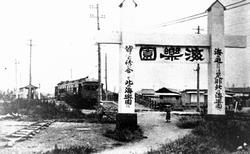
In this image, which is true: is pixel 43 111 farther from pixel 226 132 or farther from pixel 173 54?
pixel 226 132

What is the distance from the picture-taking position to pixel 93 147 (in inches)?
469

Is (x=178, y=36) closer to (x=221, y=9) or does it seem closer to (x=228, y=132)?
(x=221, y=9)

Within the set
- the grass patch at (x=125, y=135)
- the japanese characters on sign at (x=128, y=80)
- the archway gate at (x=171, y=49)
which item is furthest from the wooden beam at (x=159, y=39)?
the grass patch at (x=125, y=135)

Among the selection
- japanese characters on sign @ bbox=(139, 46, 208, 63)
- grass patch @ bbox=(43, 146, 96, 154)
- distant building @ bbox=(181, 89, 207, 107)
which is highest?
japanese characters on sign @ bbox=(139, 46, 208, 63)

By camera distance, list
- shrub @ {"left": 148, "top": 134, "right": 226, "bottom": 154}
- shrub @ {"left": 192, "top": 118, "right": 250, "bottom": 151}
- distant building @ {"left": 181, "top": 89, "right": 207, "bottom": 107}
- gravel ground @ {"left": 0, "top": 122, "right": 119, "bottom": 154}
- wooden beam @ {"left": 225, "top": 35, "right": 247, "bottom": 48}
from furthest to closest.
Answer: distant building @ {"left": 181, "top": 89, "right": 207, "bottom": 107} → wooden beam @ {"left": 225, "top": 35, "right": 247, "bottom": 48} → shrub @ {"left": 192, "top": 118, "right": 250, "bottom": 151} → gravel ground @ {"left": 0, "top": 122, "right": 119, "bottom": 154} → shrub @ {"left": 148, "top": 134, "right": 226, "bottom": 154}

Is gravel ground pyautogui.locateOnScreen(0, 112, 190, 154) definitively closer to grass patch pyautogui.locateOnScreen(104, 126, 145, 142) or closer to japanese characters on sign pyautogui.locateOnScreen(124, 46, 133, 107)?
grass patch pyautogui.locateOnScreen(104, 126, 145, 142)

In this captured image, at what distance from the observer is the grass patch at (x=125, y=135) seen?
13563 mm

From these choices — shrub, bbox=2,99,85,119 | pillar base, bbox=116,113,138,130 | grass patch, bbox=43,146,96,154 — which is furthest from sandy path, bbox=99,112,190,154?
shrub, bbox=2,99,85,119

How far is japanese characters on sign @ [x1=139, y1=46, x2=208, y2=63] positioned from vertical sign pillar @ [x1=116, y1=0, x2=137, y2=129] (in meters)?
0.73

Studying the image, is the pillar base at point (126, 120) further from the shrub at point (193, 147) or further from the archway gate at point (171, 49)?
the shrub at point (193, 147)

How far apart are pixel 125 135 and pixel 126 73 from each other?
2.84 m

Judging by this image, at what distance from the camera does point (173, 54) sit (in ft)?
48.9

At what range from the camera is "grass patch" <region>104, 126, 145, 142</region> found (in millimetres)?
13563

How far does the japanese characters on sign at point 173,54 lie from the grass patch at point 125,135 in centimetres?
345
